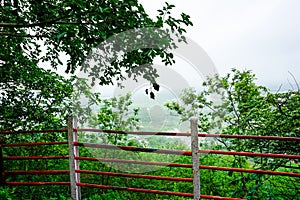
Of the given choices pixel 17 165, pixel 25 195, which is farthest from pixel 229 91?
pixel 17 165

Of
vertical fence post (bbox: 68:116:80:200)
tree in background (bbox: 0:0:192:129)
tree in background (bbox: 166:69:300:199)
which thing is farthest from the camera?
vertical fence post (bbox: 68:116:80:200)

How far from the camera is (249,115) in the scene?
14.0 feet

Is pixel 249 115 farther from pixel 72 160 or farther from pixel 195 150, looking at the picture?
pixel 72 160

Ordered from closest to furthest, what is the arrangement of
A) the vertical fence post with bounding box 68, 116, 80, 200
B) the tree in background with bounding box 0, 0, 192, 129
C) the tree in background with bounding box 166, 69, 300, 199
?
the tree in background with bounding box 0, 0, 192, 129 < the tree in background with bounding box 166, 69, 300, 199 < the vertical fence post with bounding box 68, 116, 80, 200

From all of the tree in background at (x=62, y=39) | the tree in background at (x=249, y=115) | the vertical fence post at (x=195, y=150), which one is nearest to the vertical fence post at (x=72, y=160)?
the tree in background at (x=62, y=39)

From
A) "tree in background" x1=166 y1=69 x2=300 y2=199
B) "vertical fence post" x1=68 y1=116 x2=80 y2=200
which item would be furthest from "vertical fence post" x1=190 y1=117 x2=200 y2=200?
"vertical fence post" x1=68 y1=116 x2=80 y2=200

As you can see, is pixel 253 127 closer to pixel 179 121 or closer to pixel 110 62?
pixel 179 121

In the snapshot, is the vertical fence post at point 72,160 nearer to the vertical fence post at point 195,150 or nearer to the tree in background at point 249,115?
the vertical fence post at point 195,150

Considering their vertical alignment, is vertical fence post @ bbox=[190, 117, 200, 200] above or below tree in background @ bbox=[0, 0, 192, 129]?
below

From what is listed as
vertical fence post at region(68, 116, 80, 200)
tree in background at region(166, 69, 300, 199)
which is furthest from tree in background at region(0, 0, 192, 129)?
tree in background at region(166, 69, 300, 199)

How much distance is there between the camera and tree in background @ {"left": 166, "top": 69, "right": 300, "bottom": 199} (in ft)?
12.7

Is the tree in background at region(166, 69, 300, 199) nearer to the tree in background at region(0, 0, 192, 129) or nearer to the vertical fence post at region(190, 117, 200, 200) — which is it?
the vertical fence post at region(190, 117, 200, 200)

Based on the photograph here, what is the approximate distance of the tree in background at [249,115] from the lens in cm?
388

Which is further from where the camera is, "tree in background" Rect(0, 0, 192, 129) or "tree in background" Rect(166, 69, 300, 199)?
"tree in background" Rect(166, 69, 300, 199)
